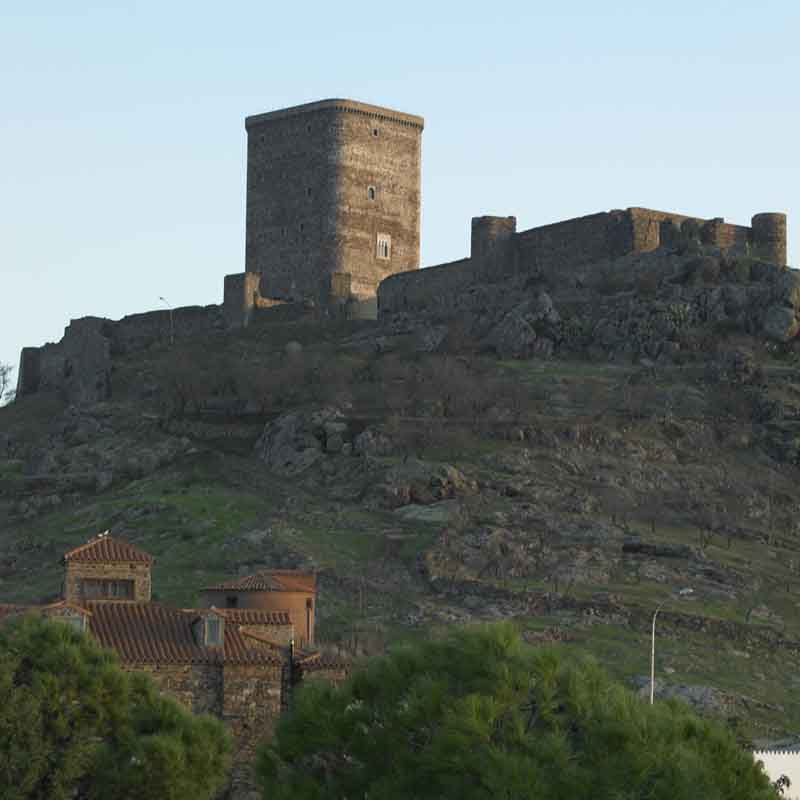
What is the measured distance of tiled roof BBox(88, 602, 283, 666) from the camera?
66.7 m

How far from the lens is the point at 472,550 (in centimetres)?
9500

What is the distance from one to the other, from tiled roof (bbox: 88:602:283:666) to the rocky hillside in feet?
45.8

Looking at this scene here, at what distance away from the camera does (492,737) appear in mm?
45906

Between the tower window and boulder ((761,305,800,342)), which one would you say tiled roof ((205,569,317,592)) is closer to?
boulder ((761,305,800,342))

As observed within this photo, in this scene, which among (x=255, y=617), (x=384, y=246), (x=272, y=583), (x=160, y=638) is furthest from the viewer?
(x=384, y=246)

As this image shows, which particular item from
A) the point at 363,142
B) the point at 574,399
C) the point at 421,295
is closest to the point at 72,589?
the point at 574,399

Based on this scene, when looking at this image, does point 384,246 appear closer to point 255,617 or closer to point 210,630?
point 255,617

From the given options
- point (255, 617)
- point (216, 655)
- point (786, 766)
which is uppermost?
point (255, 617)

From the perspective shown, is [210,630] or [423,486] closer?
[210,630]

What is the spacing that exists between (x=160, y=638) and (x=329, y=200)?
233 feet

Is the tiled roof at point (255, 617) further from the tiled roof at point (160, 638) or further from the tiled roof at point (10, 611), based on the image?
the tiled roof at point (10, 611)

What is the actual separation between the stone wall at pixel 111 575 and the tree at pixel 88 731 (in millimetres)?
18723

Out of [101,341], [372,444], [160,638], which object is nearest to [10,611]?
[160,638]

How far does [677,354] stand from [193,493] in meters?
26.0
